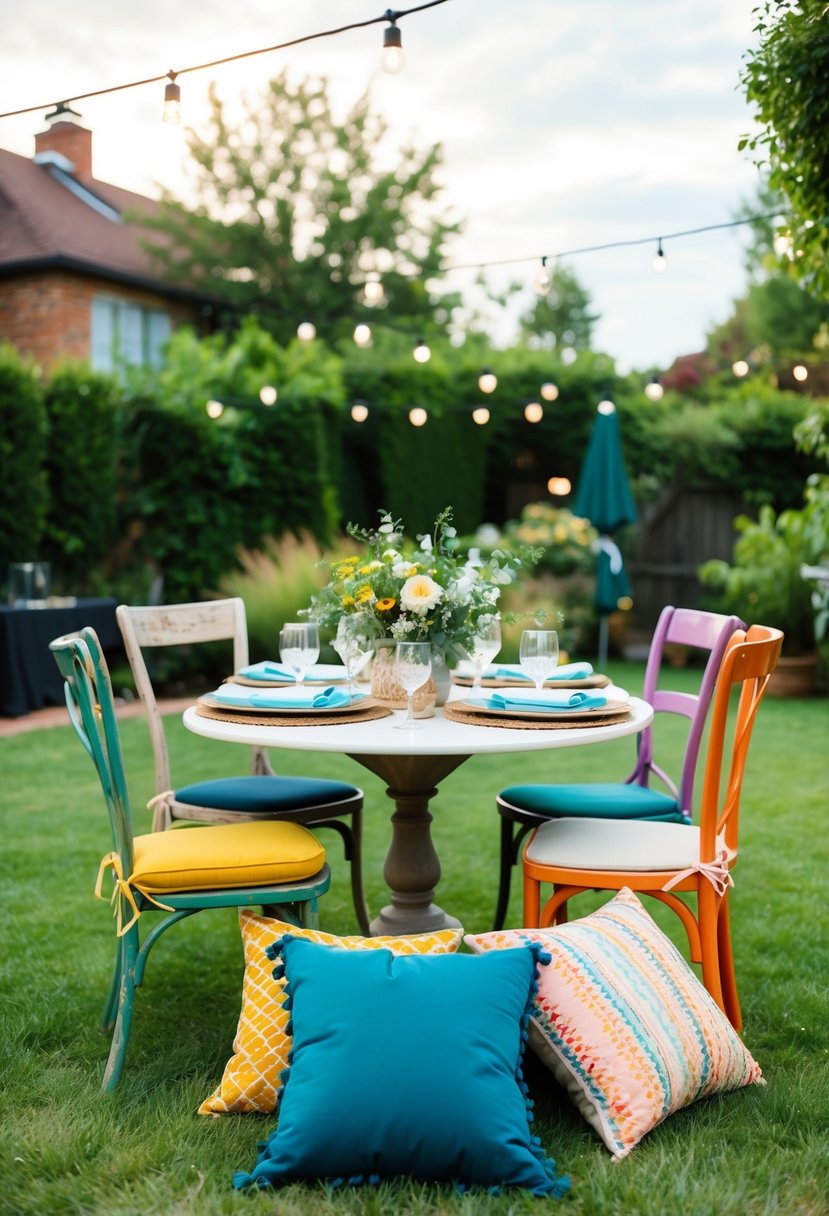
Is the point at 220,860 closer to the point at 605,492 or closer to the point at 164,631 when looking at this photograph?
the point at 164,631

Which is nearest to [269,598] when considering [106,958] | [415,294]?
[106,958]

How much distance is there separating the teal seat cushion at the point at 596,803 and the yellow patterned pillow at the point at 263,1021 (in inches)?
27.5

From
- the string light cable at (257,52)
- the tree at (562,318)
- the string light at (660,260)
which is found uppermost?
the tree at (562,318)

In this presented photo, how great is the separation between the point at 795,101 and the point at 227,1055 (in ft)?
11.4

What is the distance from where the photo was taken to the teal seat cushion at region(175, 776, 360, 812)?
3.20 meters

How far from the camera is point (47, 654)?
7.75 meters

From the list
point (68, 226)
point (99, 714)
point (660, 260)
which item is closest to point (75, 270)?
point (68, 226)

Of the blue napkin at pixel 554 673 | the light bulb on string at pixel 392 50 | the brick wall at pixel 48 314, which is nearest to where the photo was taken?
the blue napkin at pixel 554 673

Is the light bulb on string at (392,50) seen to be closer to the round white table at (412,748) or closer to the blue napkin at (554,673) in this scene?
the blue napkin at (554,673)

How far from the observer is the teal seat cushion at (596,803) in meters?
3.16

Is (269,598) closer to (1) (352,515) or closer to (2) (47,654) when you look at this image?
(2) (47,654)

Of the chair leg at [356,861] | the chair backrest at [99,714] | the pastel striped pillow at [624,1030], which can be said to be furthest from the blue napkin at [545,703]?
the chair backrest at [99,714]

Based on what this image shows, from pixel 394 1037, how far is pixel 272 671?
52.3 inches

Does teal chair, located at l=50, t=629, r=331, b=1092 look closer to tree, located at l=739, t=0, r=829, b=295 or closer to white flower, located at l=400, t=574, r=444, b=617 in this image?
white flower, located at l=400, t=574, r=444, b=617
